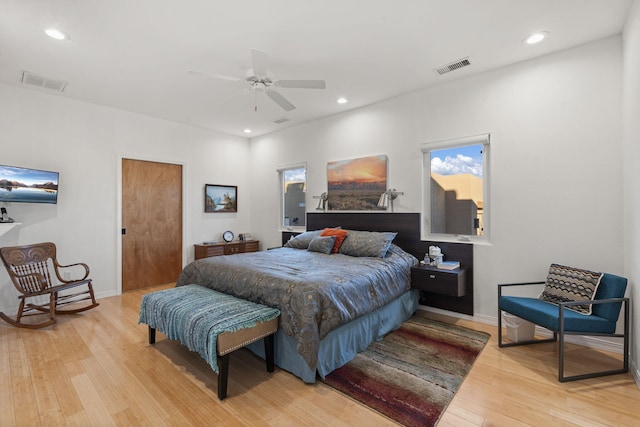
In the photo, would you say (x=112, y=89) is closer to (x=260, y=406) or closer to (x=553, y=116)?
(x=260, y=406)

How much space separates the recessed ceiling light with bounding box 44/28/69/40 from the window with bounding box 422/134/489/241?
13.1 feet

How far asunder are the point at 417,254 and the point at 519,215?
4.08 feet

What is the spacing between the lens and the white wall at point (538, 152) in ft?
9.12

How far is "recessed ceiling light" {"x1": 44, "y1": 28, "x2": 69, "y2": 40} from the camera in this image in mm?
2617

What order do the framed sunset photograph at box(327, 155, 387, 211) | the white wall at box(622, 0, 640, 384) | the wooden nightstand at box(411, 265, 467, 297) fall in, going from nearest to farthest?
the white wall at box(622, 0, 640, 384) < the wooden nightstand at box(411, 265, 467, 297) < the framed sunset photograph at box(327, 155, 387, 211)

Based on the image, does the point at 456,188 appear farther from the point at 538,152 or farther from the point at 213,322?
the point at 213,322

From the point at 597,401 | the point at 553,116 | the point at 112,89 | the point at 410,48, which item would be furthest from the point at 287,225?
the point at 597,401

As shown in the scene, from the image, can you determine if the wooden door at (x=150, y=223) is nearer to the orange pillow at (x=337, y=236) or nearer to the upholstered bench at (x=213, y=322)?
the upholstered bench at (x=213, y=322)

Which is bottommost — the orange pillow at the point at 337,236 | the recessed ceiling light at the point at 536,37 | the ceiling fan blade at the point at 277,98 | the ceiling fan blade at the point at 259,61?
the orange pillow at the point at 337,236

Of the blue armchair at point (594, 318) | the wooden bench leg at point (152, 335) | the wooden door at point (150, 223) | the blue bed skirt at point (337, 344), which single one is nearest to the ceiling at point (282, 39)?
the wooden door at point (150, 223)

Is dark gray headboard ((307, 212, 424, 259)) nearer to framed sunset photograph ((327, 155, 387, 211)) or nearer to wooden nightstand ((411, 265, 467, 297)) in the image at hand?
framed sunset photograph ((327, 155, 387, 211))

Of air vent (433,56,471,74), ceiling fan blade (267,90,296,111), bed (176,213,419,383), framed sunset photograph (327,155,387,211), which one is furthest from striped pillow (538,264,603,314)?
ceiling fan blade (267,90,296,111)

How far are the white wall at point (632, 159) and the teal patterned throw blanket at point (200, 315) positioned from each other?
2.87 metres

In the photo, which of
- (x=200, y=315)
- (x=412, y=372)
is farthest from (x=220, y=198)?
(x=412, y=372)
